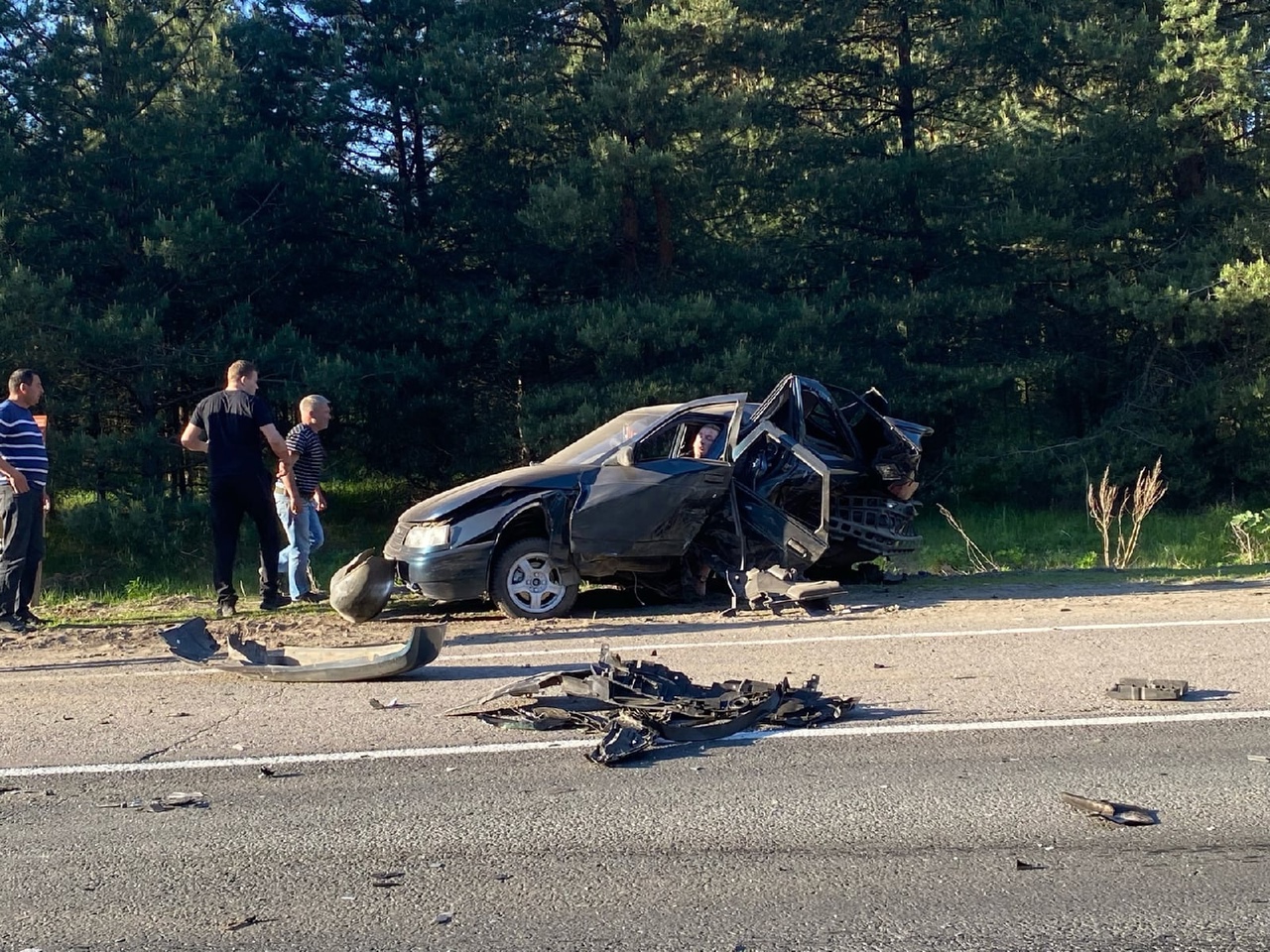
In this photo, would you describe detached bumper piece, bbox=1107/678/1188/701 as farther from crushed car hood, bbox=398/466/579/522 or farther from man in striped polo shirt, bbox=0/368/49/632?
man in striped polo shirt, bbox=0/368/49/632

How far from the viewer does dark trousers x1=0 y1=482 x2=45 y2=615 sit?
9320 millimetres

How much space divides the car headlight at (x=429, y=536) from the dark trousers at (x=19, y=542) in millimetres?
2698

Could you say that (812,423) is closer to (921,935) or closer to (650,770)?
(650,770)

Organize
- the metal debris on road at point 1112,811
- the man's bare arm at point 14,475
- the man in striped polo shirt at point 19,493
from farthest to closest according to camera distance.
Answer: the man in striped polo shirt at point 19,493, the man's bare arm at point 14,475, the metal debris on road at point 1112,811

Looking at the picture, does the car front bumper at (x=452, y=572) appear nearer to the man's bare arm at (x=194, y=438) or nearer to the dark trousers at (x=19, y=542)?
the man's bare arm at (x=194, y=438)

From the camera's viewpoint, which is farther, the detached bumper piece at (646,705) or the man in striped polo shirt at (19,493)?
the man in striped polo shirt at (19,493)

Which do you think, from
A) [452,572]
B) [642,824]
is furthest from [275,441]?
[642,824]

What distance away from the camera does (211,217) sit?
64.7ft

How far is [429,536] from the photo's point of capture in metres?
9.91

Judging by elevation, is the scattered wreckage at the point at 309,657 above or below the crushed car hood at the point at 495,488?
below

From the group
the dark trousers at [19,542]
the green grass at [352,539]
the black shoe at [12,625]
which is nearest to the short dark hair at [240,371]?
the dark trousers at [19,542]

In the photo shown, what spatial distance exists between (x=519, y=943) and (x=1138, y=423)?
2306 centimetres

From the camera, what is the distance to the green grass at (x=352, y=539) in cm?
1606

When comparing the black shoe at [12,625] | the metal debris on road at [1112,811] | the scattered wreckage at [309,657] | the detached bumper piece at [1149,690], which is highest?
the black shoe at [12,625]
